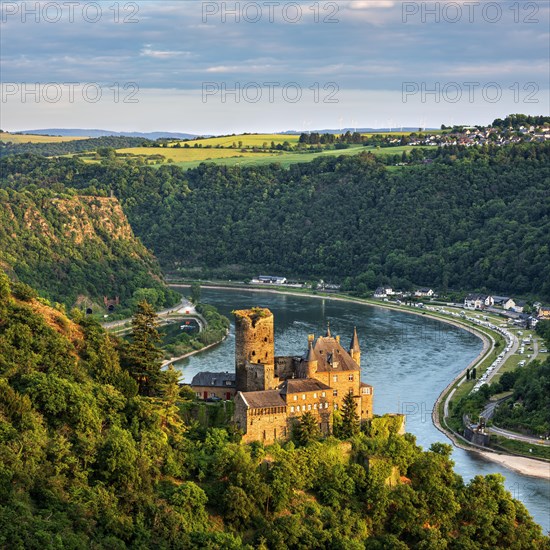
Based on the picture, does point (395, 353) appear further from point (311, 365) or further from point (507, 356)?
point (311, 365)

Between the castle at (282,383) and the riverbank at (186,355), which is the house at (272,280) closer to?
the riverbank at (186,355)

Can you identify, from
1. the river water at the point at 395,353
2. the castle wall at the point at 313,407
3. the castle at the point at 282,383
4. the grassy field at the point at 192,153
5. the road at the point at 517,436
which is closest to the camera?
the castle at the point at 282,383

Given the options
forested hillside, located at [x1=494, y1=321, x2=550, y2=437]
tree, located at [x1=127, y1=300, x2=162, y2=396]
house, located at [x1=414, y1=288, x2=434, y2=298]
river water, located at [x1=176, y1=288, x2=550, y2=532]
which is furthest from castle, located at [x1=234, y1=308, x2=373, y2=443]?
house, located at [x1=414, y1=288, x2=434, y2=298]

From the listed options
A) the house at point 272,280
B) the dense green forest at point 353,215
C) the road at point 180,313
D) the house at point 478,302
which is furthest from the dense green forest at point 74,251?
the house at point 478,302

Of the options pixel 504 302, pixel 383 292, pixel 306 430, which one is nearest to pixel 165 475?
pixel 306 430

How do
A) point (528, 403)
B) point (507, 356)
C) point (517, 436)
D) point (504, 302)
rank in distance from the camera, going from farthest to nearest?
point (504, 302) < point (507, 356) < point (528, 403) < point (517, 436)

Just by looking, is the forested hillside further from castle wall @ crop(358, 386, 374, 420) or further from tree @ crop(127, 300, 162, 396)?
tree @ crop(127, 300, 162, 396)
